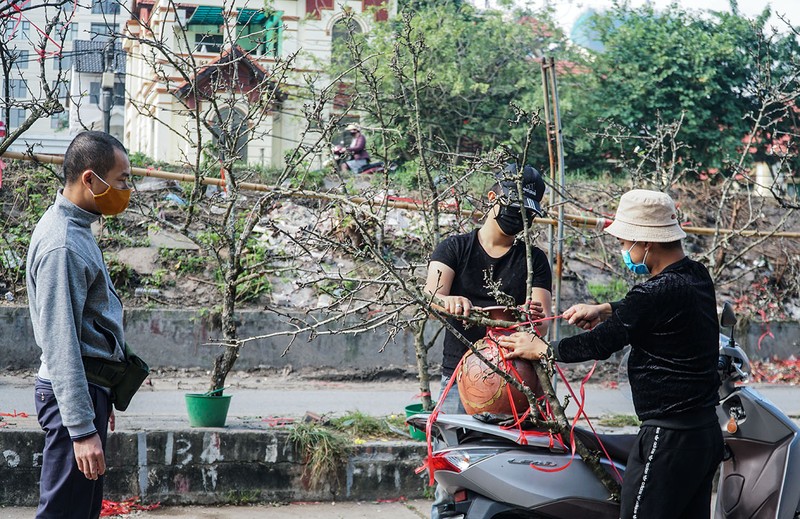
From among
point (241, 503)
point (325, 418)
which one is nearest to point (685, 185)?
point (325, 418)

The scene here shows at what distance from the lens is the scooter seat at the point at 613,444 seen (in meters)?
3.70

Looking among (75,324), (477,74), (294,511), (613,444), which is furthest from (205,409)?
(477,74)

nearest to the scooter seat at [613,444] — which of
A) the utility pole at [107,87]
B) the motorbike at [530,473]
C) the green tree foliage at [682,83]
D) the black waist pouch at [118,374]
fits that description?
the motorbike at [530,473]

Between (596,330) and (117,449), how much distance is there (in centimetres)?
336

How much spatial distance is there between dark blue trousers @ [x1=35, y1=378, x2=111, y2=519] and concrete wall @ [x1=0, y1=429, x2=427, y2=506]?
2.11 meters

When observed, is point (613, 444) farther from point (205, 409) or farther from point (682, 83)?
point (682, 83)

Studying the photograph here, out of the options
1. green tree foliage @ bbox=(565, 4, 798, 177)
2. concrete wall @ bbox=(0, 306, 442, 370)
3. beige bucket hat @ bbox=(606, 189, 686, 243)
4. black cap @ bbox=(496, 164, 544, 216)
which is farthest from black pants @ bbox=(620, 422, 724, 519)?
green tree foliage @ bbox=(565, 4, 798, 177)

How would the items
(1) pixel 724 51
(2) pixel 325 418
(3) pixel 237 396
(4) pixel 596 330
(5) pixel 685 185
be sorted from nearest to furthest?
(4) pixel 596 330 → (2) pixel 325 418 → (3) pixel 237 396 → (5) pixel 685 185 → (1) pixel 724 51

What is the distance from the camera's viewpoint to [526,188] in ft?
13.4

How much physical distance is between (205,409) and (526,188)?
2.89m

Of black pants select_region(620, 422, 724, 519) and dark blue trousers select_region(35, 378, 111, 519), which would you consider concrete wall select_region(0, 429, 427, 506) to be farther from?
black pants select_region(620, 422, 724, 519)

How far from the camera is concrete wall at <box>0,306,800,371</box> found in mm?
9992

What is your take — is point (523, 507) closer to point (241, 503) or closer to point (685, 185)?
point (241, 503)

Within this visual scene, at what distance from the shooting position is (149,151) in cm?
2562
